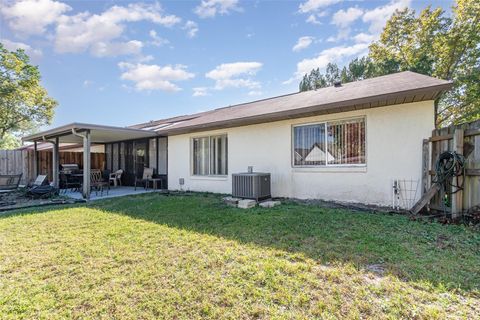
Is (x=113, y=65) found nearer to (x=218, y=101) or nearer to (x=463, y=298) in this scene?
(x=218, y=101)

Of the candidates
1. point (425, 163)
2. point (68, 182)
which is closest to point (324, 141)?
point (425, 163)

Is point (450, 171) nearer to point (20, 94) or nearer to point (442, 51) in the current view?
Result: point (442, 51)

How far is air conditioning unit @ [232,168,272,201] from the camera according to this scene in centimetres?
686

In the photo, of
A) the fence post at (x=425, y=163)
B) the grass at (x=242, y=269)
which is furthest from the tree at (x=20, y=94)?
the fence post at (x=425, y=163)

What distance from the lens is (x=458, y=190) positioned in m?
4.77

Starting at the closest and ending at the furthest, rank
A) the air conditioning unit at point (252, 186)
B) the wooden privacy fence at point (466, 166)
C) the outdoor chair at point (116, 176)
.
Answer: the wooden privacy fence at point (466, 166) → the air conditioning unit at point (252, 186) → the outdoor chair at point (116, 176)

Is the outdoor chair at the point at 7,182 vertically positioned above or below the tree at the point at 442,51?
below

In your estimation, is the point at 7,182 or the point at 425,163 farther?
the point at 7,182

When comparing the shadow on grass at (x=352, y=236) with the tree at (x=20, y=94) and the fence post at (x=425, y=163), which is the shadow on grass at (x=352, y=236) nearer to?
the fence post at (x=425, y=163)

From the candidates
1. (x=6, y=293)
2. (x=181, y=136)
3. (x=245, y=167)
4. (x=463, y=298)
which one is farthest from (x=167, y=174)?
(x=463, y=298)

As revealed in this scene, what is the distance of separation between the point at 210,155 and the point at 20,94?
17.7 m

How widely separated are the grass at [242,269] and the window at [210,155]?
4.40 m

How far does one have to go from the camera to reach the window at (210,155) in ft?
30.7

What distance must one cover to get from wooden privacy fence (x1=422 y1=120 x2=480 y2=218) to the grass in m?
0.87
